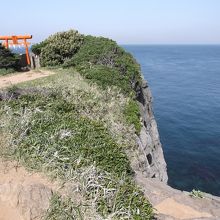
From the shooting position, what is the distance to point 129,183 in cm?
1189

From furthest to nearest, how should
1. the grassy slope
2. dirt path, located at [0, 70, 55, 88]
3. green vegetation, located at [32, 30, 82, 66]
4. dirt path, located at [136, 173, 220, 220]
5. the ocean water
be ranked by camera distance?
the ocean water
green vegetation, located at [32, 30, 82, 66]
dirt path, located at [0, 70, 55, 88]
dirt path, located at [136, 173, 220, 220]
the grassy slope

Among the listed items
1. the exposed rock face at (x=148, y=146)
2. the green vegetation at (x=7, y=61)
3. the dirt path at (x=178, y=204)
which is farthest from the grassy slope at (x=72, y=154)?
the green vegetation at (x=7, y=61)

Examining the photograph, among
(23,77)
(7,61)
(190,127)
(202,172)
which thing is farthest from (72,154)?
(190,127)

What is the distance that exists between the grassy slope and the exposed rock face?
5.62ft

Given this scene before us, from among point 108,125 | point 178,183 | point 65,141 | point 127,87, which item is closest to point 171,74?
point 178,183

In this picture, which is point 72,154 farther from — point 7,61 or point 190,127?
point 190,127

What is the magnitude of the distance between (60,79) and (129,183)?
45.2 feet

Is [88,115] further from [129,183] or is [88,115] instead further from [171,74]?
[171,74]

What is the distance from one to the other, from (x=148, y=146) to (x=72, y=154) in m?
11.0

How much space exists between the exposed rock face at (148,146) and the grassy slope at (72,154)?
1712 millimetres

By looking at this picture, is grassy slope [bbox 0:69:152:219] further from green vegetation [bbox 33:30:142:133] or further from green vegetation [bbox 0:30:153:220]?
green vegetation [bbox 33:30:142:133]

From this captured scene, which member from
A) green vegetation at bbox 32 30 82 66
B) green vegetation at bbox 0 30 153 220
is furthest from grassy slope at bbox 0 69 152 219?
green vegetation at bbox 32 30 82 66

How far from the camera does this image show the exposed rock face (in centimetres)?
1903

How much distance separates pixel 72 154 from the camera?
11.9 metres
